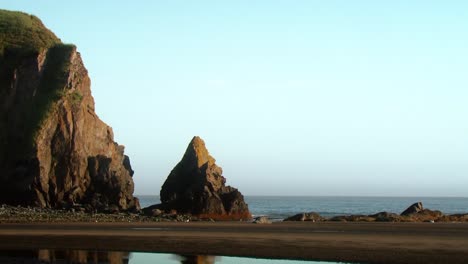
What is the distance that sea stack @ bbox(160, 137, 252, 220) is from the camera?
66812mm

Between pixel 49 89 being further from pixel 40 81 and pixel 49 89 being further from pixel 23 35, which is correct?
pixel 23 35

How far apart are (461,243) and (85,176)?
139ft

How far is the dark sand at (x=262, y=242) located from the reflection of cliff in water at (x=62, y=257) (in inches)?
72.2

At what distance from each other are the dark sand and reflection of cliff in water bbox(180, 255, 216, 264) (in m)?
1.60

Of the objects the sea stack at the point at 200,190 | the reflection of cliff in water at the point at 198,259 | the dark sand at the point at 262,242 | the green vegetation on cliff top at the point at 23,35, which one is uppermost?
the green vegetation on cliff top at the point at 23,35

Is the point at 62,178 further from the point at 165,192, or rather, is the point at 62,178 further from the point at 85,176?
the point at 165,192

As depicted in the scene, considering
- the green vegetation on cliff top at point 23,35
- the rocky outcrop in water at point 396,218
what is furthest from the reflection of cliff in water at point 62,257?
the green vegetation on cliff top at point 23,35

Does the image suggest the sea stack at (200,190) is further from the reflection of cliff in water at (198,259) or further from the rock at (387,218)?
the reflection of cliff in water at (198,259)

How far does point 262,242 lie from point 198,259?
26.1 ft

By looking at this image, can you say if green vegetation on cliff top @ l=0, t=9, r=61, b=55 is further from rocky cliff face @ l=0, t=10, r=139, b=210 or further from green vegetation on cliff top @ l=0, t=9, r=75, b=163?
rocky cliff face @ l=0, t=10, r=139, b=210

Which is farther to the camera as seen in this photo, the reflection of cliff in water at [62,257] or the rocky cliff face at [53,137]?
the rocky cliff face at [53,137]

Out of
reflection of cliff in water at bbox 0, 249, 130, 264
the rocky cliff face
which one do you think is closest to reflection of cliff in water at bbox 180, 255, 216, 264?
reflection of cliff in water at bbox 0, 249, 130, 264

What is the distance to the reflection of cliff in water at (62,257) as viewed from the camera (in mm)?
25938

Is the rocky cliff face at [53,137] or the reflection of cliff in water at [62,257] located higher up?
the rocky cliff face at [53,137]
